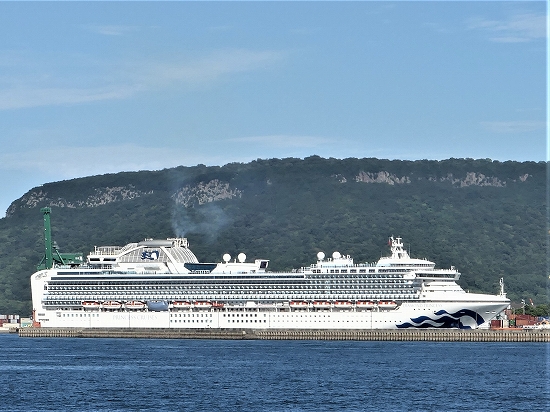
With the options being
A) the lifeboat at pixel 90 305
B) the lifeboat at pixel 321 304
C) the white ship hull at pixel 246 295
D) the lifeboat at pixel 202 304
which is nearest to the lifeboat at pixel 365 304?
the white ship hull at pixel 246 295

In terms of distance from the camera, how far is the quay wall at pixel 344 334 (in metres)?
109

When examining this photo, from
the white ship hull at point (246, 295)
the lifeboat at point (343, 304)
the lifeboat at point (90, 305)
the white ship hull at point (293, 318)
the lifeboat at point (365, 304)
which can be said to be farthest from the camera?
the lifeboat at point (90, 305)

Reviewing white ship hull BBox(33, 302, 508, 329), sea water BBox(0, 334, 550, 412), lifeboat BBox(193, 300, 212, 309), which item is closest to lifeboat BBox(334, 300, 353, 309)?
white ship hull BBox(33, 302, 508, 329)

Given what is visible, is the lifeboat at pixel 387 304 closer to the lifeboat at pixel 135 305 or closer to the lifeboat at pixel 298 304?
the lifeboat at pixel 298 304

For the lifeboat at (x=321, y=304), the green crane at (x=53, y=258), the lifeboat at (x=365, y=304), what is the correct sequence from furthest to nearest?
the green crane at (x=53, y=258) < the lifeboat at (x=321, y=304) < the lifeboat at (x=365, y=304)

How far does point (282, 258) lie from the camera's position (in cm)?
19538

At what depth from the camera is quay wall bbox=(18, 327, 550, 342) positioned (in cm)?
10919

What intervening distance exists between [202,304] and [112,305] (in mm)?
10173

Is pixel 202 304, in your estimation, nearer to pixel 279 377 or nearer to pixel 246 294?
pixel 246 294

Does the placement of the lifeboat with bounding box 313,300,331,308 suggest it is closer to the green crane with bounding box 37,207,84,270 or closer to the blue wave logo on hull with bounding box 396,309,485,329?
the blue wave logo on hull with bounding box 396,309,485,329

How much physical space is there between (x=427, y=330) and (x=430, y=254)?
85696 mm

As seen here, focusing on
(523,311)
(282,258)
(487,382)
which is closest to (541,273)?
(282,258)

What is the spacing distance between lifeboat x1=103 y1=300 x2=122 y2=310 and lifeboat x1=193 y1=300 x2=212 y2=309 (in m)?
8.61

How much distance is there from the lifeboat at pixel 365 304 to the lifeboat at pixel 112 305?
2547 centimetres
